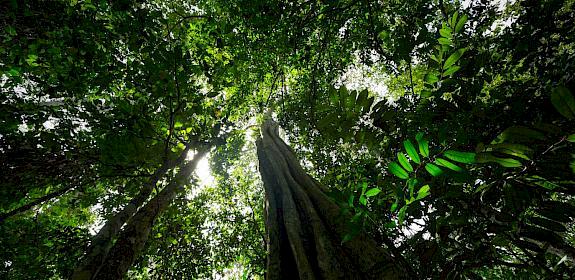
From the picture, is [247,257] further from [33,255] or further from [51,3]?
[51,3]

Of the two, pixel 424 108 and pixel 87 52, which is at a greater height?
pixel 87 52

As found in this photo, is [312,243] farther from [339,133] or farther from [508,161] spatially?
[508,161]

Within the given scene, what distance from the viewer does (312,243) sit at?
2.41 m

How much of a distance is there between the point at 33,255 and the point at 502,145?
17.1ft

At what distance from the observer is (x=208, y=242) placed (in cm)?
593

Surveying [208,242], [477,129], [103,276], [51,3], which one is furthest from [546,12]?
[208,242]

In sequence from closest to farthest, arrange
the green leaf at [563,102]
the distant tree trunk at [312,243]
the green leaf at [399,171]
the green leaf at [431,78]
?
the green leaf at [563,102] < the green leaf at [399,171] < the green leaf at [431,78] < the distant tree trunk at [312,243]

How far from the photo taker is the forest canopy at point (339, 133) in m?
0.86

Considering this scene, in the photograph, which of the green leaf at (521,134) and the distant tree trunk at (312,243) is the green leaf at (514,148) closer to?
the green leaf at (521,134)

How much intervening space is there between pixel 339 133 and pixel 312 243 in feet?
5.05

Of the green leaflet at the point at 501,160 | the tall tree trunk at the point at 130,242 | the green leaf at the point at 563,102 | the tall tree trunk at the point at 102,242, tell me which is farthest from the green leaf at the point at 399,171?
the tall tree trunk at the point at 130,242

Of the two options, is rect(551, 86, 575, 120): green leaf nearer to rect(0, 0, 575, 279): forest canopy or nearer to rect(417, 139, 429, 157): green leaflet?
rect(0, 0, 575, 279): forest canopy

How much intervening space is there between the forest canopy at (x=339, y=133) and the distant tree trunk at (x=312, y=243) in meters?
0.02

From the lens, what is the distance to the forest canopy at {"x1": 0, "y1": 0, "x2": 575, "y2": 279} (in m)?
0.86
